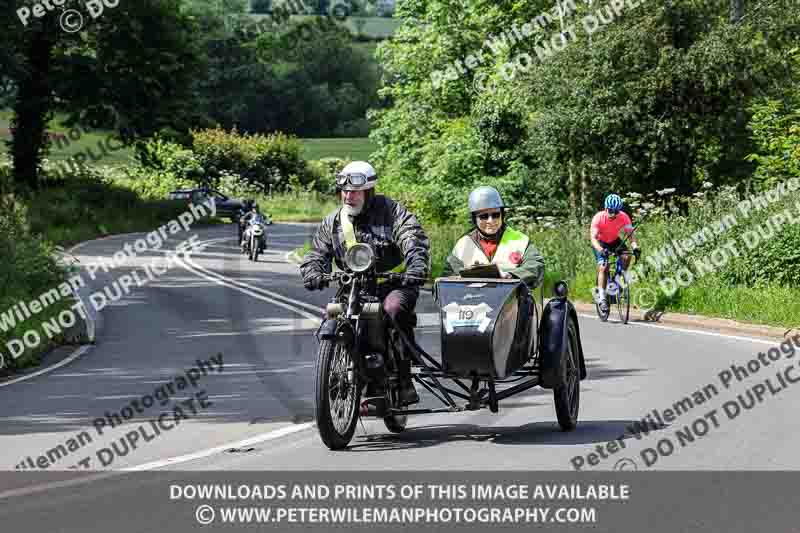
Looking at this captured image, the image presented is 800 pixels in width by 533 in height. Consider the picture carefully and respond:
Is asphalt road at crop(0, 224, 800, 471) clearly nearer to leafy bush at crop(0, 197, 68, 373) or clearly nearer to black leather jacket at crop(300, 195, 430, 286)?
leafy bush at crop(0, 197, 68, 373)

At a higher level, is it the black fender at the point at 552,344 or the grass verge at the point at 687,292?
the black fender at the point at 552,344

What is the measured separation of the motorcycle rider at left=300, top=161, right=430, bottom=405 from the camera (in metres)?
9.84

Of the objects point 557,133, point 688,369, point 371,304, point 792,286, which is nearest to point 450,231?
point 557,133

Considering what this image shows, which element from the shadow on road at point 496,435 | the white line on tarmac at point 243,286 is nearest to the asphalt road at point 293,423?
the shadow on road at point 496,435

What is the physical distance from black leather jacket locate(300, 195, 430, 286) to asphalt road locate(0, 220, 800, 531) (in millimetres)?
1313

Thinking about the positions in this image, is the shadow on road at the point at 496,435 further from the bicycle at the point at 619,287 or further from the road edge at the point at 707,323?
the bicycle at the point at 619,287

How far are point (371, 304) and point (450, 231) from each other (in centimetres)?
2651

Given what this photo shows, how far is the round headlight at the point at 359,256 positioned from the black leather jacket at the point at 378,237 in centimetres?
34

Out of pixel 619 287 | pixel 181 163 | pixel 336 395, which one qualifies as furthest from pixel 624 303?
pixel 181 163

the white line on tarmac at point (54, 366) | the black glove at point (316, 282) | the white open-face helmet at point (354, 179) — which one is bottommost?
the white line on tarmac at point (54, 366)

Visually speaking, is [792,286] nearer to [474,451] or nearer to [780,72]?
[474,451]

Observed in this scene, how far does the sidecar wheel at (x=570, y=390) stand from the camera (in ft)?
33.8

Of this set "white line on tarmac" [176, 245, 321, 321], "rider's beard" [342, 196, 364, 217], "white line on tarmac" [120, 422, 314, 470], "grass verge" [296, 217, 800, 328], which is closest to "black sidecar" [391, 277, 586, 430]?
"rider's beard" [342, 196, 364, 217]

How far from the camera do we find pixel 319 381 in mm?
9039
